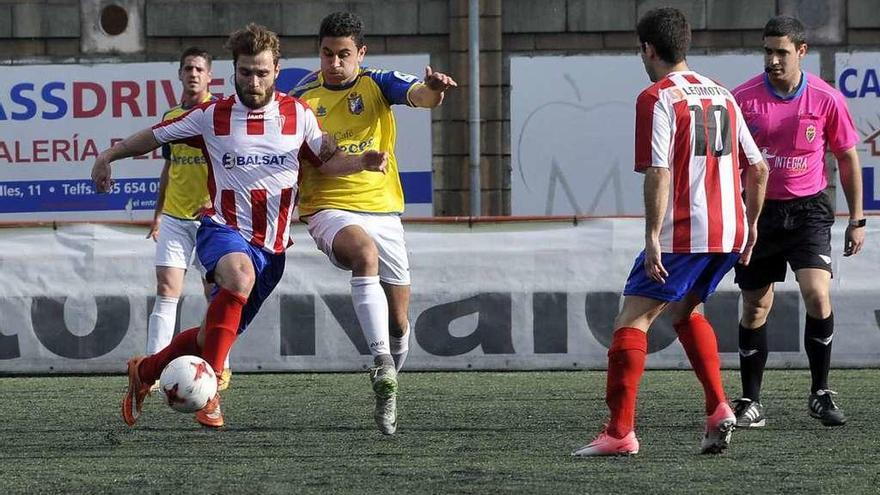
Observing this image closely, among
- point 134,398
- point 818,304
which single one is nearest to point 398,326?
point 134,398

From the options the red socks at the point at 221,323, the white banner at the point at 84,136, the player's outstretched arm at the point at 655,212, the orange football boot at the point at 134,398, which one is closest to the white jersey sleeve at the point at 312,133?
the red socks at the point at 221,323

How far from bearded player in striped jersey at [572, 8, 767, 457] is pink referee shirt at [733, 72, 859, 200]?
123cm

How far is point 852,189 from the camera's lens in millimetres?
7504

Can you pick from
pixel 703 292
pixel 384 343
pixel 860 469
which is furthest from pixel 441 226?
pixel 860 469

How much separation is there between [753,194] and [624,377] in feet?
3.09

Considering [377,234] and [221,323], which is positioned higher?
[377,234]

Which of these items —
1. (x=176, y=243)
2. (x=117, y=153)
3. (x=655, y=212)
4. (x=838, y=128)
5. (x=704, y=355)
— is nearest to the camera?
(x=655, y=212)

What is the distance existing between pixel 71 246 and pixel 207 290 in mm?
2131

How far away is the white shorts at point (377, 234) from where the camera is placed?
740cm

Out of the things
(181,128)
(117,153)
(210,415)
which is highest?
(181,128)

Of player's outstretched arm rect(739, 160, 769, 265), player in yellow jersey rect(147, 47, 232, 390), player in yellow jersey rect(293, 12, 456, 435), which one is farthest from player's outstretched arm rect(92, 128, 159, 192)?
player's outstretched arm rect(739, 160, 769, 265)

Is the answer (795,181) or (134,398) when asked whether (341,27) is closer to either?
(134,398)

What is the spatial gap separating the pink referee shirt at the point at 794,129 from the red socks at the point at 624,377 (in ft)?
5.35

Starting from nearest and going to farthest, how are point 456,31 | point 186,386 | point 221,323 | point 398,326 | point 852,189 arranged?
point 186,386, point 221,323, point 852,189, point 398,326, point 456,31
